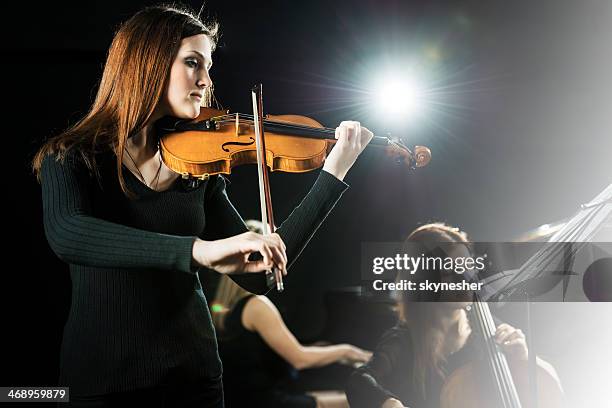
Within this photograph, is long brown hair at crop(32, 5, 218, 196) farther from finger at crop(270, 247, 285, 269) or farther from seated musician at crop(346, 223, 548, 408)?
seated musician at crop(346, 223, 548, 408)

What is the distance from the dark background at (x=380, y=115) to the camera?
2018 millimetres

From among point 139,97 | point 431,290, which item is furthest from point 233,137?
Answer: point 431,290

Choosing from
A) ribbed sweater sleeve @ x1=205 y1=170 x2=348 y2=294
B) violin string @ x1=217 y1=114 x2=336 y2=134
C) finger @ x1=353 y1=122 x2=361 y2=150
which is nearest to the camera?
ribbed sweater sleeve @ x1=205 y1=170 x2=348 y2=294

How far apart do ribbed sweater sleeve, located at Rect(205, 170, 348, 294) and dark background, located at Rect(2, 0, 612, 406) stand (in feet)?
1.53

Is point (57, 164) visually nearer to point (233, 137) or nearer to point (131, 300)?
point (131, 300)

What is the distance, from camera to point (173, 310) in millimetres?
1309

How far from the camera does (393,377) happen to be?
2.04 meters

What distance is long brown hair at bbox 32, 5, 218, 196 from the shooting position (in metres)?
1.28

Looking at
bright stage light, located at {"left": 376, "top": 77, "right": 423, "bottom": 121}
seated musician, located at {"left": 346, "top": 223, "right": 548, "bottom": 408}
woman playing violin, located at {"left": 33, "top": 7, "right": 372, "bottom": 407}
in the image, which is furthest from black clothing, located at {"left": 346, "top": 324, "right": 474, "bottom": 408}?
woman playing violin, located at {"left": 33, "top": 7, "right": 372, "bottom": 407}

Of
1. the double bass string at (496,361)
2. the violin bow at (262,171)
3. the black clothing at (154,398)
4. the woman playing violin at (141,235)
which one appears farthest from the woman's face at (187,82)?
the double bass string at (496,361)

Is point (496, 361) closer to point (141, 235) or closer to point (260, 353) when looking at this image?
point (260, 353)

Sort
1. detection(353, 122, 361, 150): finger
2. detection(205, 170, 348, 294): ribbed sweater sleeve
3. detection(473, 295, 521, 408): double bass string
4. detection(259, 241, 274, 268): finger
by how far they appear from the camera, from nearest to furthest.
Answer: detection(259, 241, 274, 268): finger
detection(205, 170, 348, 294): ribbed sweater sleeve
detection(353, 122, 361, 150): finger
detection(473, 295, 521, 408): double bass string

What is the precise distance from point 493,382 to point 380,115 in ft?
2.92

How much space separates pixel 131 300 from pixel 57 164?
293mm
